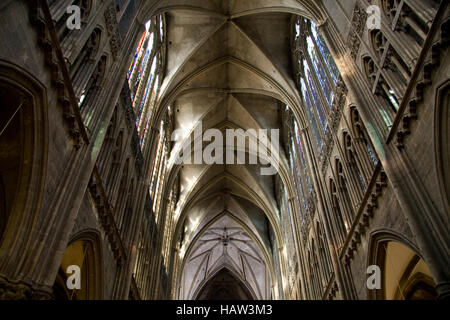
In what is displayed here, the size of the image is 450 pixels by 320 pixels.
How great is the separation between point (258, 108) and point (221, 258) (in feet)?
73.0

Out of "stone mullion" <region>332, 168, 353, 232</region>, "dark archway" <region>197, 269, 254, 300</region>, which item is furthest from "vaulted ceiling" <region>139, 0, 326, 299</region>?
"dark archway" <region>197, 269, 254, 300</region>

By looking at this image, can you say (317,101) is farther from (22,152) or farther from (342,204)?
(22,152)

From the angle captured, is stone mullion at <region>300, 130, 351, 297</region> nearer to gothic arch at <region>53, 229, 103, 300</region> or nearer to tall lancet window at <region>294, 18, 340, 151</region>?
tall lancet window at <region>294, 18, 340, 151</region>

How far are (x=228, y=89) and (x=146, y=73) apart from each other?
825cm

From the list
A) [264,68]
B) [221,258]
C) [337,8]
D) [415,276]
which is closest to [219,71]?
[264,68]

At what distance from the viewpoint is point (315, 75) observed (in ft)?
50.9

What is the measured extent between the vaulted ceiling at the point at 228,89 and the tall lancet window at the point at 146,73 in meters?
0.97

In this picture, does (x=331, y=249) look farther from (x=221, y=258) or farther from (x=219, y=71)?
(x=221, y=258)

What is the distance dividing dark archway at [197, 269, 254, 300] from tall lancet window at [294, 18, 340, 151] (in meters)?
29.2

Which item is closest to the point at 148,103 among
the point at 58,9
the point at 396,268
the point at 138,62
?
the point at 138,62

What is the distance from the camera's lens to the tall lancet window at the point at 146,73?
45.9 ft

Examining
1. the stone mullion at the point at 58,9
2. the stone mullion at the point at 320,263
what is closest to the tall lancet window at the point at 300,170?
the stone mullion at the point at 320,263

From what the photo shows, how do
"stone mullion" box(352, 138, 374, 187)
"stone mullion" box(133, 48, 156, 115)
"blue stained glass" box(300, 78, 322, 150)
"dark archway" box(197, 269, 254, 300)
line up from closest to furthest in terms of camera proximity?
"stone mullion" box(352, 138, 374, 187) < "stone mullion" box(133, 48, 156, 115) < "blue stained glass" box(300, 78, 322, 150) < "dark archway" box(197, 269, 254, 300)

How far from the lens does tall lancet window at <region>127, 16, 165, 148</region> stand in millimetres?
13984
